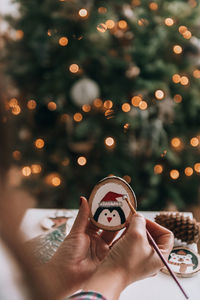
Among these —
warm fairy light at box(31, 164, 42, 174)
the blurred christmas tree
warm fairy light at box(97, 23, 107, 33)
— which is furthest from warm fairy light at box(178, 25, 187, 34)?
warm fairy light at box(31, 164, 42, 174)

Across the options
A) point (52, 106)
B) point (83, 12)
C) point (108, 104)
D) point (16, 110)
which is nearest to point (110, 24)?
point (83, 12)

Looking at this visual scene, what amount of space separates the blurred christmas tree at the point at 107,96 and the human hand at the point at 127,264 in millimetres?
914

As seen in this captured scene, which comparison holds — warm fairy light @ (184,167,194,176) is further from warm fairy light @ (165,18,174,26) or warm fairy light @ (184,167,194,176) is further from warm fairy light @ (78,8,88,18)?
warm fairy light @ (78,8,88,18)

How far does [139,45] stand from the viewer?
1476 mm

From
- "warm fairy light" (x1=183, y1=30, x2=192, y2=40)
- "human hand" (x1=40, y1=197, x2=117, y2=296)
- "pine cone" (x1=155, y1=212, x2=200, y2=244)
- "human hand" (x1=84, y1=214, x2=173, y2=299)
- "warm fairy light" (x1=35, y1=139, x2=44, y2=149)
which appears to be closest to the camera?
"human hand" (x1=84, y1=214, x2=173, y2=299)

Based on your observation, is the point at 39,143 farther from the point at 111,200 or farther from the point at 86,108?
the point at 111,200

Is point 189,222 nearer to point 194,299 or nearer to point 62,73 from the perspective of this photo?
point 194,299

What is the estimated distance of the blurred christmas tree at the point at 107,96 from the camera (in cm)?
147

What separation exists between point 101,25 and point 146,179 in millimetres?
823

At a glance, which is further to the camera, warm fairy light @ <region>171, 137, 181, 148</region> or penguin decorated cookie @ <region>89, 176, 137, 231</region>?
warm fairy light @ <region>171, 137, 181, 148</region>

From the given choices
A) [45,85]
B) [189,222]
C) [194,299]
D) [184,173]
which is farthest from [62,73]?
[194,299]

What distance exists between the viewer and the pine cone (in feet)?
2.83

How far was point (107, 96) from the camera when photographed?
5.06ft

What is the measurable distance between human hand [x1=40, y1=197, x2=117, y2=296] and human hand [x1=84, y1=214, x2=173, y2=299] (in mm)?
105
